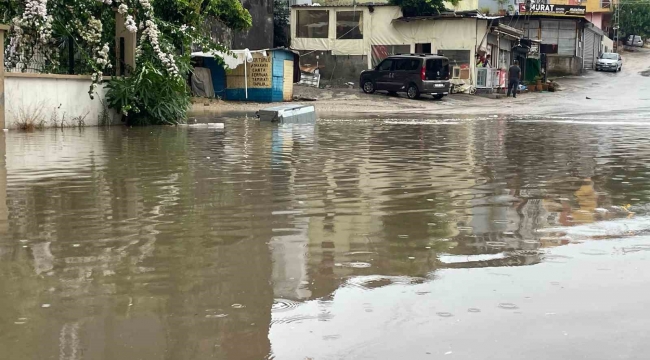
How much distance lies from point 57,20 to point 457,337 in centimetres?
1508

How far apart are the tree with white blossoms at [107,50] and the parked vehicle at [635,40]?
6897 cm

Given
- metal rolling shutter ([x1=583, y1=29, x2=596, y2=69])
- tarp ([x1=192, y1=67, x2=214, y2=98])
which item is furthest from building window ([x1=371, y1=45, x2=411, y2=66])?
metal rolling shutter ([x1=583, y1=29, x2=596, y2=69])

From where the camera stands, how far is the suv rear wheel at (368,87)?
122 ft

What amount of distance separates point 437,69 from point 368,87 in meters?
3.38

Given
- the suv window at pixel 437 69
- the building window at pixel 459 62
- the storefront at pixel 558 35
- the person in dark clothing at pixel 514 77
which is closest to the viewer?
the suv window at pixel 437 69

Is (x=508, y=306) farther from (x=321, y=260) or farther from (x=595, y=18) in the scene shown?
(x=595, y=18)

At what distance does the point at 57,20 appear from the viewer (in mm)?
16688

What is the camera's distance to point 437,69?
1414 inches

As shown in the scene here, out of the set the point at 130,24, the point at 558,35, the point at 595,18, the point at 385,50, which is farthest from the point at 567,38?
the point at 130,24

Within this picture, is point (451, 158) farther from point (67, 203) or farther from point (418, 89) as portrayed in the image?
point (418, 89)

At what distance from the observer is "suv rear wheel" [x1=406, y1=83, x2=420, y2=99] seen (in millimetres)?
36031

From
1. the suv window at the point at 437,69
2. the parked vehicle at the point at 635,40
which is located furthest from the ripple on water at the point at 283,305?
the parked vehicle at the point at 635,40

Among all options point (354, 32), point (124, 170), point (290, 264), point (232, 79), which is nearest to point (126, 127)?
point (124, 170)

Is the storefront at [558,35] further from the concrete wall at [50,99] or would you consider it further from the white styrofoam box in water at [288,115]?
the concrete wall at [50,99]
